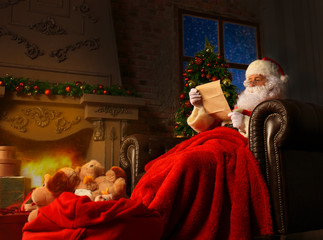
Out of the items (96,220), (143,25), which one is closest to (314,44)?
(143,25)

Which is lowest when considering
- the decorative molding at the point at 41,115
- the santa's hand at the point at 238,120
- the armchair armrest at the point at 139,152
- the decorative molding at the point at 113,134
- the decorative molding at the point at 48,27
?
the armchair armrest at the point at 139,152

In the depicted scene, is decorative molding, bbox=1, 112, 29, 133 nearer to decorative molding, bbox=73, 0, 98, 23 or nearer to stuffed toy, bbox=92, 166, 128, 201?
decorative molding, bbox=73, 0, 98, 23

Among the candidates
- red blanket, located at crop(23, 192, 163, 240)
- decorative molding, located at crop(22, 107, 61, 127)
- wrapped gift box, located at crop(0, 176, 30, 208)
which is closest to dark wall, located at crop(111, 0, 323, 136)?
decorative molding, located at crop(22, 107, 61, 127)

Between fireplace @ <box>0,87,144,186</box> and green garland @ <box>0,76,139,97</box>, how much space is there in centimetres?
6

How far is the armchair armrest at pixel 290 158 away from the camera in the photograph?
1.21 meters

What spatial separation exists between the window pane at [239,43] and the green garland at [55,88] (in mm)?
2055

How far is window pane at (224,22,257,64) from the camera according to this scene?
4652mm

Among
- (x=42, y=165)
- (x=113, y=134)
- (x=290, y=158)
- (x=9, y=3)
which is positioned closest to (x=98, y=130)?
(x=113, y=134)

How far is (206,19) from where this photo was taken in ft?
15.1

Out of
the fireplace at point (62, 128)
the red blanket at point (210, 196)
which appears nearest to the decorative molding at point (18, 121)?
the fireplace at point (62, 128)

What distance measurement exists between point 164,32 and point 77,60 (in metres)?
1.39

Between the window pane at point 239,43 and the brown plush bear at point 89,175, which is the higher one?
the window pane at point 239,43

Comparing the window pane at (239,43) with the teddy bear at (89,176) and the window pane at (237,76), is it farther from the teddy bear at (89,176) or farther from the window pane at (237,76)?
the teddy bear at (89,176)

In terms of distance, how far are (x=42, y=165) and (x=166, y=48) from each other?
2.16 m
